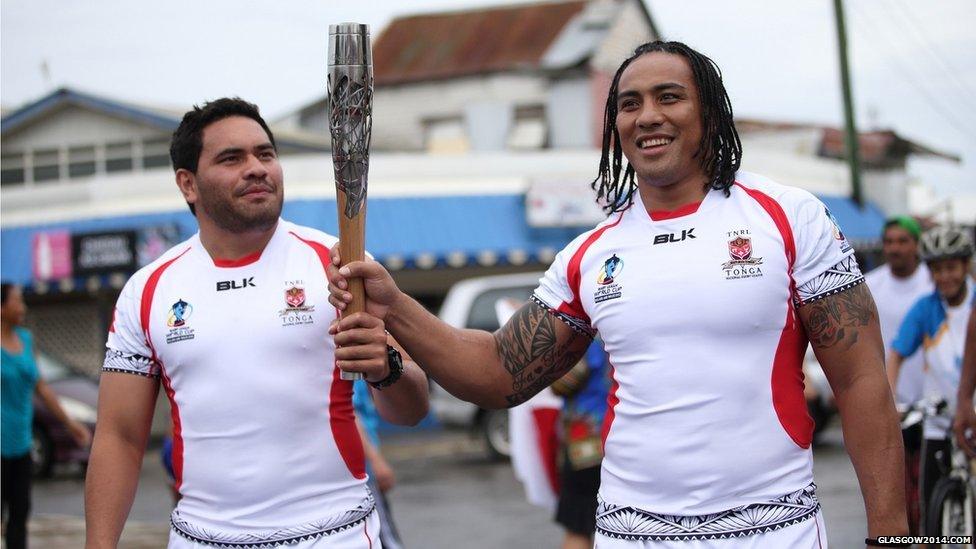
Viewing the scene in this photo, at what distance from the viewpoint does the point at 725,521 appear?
360cm

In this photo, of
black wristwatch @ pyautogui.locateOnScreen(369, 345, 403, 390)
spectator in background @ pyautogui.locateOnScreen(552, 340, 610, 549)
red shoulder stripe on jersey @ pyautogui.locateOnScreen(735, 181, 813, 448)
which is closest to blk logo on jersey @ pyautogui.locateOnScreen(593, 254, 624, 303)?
red shoulder stripe on jersey @ pyautogui.locateOnScreen(735, 181, 813, 448)

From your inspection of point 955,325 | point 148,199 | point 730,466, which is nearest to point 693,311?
point 730,466

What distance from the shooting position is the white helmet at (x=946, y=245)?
296 inches

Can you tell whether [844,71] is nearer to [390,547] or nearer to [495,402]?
[390,547]

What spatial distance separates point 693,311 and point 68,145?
2711cm

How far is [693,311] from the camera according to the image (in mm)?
3621

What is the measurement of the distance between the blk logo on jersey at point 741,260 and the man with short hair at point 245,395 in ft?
3.68

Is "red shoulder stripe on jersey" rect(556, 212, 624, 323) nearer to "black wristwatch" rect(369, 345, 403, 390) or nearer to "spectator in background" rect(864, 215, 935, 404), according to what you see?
"black wristwatch" rect(369, 345, 403, 390)

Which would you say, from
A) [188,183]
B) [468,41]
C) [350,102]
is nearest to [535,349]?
[350,102]

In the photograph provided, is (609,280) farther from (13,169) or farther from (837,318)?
(13,169)

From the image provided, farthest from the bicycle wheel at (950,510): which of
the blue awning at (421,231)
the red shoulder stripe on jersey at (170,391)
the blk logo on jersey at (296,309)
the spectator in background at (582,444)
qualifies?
the blue awning at (421,231)

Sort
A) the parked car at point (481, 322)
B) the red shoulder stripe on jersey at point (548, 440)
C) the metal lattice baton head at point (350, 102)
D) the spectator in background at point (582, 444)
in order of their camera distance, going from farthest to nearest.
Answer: the parked car at point (481, 322) → the red shoulder stripe on jersey at point (548, 440) → the spectator in background at point (582, 444) → the metal lattice baton head at point (350, 102)

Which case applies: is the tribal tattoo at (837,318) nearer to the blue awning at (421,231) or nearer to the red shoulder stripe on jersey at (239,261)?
the red shoulder stripe on jersey at (239,261)

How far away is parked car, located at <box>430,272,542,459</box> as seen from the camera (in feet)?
53.7
